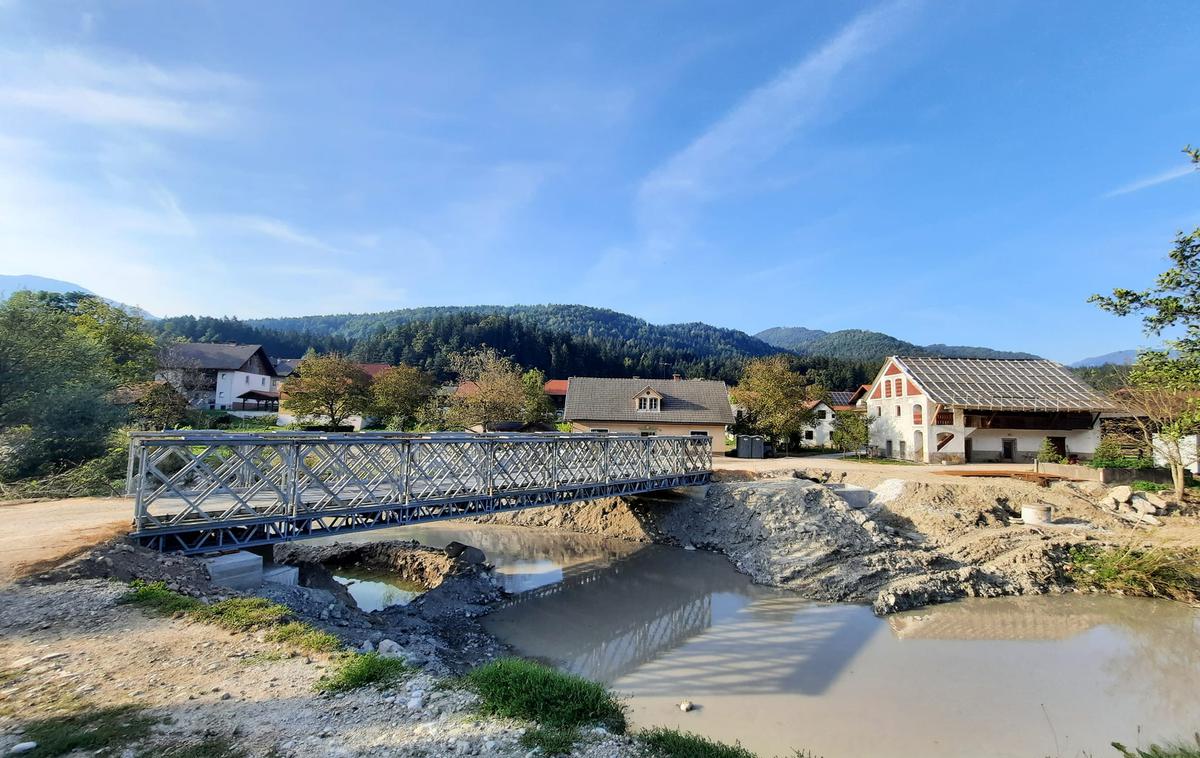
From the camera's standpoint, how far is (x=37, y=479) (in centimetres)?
1677

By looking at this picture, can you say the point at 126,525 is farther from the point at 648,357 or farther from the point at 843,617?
the point at 648,357

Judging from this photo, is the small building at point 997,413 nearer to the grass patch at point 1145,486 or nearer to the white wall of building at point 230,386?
the grass patch at point 1145,486

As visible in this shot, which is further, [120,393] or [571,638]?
[120,393]

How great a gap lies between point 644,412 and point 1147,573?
26.2 meters

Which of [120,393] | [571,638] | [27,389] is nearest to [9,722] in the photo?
[571,638]

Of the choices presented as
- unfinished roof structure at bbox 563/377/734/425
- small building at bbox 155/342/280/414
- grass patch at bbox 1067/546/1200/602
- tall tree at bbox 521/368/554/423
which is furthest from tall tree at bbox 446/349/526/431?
grass patch at bbox 1067/546/1200/602

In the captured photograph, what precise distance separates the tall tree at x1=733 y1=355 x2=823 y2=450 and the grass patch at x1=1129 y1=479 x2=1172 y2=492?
17.4 metres

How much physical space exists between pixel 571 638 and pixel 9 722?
8920 millimetres

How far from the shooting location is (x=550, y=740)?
519 centimetres

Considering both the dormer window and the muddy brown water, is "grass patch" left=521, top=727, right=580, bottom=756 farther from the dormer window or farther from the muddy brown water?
the dormer window

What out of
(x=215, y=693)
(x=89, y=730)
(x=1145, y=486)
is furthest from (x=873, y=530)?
(x=89, y=730)

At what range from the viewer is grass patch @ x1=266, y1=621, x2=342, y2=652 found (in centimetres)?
690

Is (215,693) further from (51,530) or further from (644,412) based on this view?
(644,412)

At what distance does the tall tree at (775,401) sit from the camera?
37438 mm
